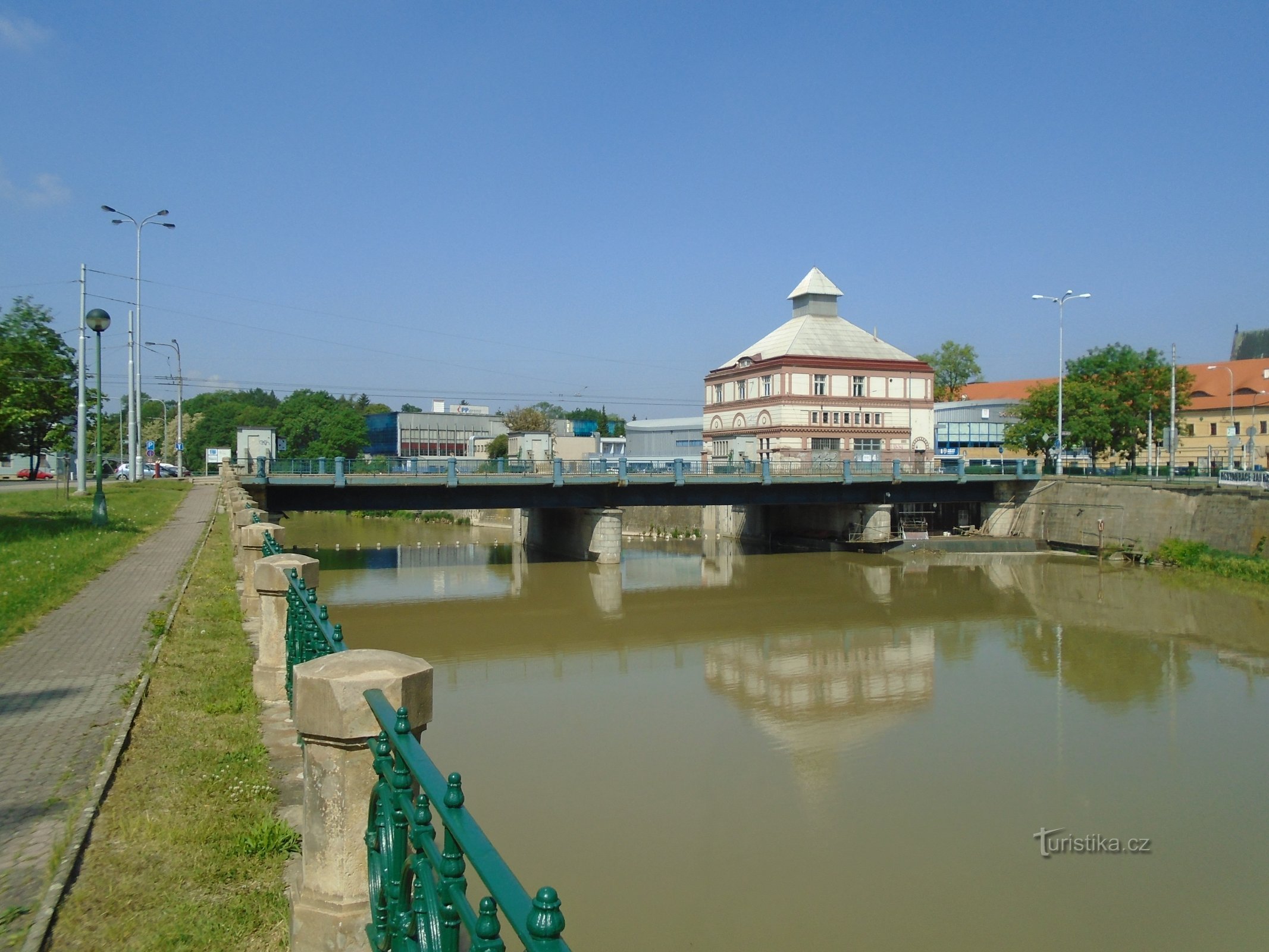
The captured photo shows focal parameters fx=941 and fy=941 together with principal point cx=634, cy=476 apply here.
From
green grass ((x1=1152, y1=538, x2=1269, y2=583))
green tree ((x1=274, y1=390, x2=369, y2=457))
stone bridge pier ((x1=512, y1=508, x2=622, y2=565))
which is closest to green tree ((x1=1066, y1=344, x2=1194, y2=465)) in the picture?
green grass ((x1=1152, y1=538, x2=1269, y2=583))

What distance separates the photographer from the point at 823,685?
19219 mm

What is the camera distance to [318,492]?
3534cm

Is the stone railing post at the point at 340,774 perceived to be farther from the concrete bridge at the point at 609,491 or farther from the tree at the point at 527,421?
the tree at the point at 527,421

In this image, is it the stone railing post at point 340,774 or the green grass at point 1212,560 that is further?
the green grass at point 1212,560

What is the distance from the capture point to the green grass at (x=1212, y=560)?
105ft

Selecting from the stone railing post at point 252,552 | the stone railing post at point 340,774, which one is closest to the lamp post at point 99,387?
the stone railing post at point 252,552

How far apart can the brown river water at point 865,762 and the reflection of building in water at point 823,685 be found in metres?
0.09

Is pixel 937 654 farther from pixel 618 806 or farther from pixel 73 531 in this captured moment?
pixel 73 531

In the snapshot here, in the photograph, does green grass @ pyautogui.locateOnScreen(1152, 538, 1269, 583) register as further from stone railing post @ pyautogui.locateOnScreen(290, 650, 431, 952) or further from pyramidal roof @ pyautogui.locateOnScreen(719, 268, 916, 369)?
stone railing post @ pyautogui.locateOnScreen(290, 650, 431, 952)

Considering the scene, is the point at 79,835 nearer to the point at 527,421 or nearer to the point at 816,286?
the point at 816,286

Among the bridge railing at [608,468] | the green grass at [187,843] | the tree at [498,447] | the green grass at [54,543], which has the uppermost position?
the tree at [498,447]

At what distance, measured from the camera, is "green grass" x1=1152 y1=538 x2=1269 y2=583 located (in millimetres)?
31938

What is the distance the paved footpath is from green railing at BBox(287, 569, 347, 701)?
1.51m

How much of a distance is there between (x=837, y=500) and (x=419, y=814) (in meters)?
41.0
